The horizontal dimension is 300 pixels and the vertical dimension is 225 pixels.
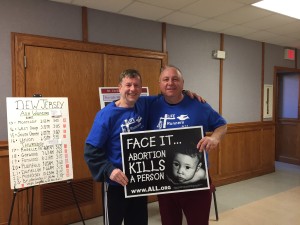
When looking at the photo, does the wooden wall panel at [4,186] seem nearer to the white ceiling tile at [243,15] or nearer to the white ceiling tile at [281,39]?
the white ceiling tile at [243,15]

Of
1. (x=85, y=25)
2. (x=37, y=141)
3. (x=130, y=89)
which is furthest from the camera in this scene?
(x=85, y=25)

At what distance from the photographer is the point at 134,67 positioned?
3.25m

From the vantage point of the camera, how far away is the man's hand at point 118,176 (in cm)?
146

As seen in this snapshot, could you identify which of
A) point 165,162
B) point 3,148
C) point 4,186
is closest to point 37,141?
point 3,148

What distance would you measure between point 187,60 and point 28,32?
218cm

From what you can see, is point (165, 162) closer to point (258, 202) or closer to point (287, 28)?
point (258, 202)

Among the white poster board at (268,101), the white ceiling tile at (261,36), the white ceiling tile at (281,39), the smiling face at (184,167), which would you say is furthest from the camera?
the white poster board at (268,101)

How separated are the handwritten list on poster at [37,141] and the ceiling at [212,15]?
50.3 inches

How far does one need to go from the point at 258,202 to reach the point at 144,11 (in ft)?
9.61

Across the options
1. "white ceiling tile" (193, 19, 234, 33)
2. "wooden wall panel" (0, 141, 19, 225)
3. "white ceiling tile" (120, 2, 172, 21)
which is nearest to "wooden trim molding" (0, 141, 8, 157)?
"wooden wall panel" (0, 141, 19, 225)

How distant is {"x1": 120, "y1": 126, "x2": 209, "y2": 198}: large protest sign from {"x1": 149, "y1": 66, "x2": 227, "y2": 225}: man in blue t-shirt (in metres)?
0.06

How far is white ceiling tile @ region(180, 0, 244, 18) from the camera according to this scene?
2.80 m

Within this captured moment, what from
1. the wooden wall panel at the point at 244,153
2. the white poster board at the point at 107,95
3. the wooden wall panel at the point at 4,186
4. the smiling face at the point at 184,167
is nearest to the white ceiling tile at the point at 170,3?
the white poster board at the point at 107,95

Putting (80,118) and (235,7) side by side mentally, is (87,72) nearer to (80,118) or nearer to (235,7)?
(80,118)
